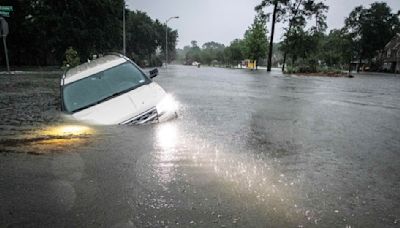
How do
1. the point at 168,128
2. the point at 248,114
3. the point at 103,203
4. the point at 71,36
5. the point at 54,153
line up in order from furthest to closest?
the point at 71,36 → the point at 248,114 → the point at 168,128 → the point at 54,153 → the point at 103,203

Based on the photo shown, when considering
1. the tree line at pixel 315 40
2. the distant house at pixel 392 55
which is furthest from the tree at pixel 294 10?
the distant house at pixel 392 55

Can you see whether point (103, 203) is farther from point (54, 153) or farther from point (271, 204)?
point (54, 153)

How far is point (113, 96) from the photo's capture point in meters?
6.84

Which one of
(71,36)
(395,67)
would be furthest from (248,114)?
(395,67)

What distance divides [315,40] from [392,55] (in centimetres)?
3902

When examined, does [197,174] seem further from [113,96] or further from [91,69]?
[91,69]

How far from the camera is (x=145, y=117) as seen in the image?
6.46m

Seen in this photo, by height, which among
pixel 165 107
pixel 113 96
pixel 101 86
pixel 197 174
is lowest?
pixel 197 174

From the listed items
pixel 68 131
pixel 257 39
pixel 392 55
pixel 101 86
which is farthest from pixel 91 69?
pixel 392 55

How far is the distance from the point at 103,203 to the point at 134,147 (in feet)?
6.45

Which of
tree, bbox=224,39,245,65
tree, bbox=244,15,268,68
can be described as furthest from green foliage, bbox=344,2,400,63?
tree, bbox=244,15,268,68

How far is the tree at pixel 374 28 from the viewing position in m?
81.3

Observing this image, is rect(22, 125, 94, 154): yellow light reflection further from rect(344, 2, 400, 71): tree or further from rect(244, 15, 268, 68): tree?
rect(344, 2, 400, 71): tree

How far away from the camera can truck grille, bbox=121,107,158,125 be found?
6.28 m
